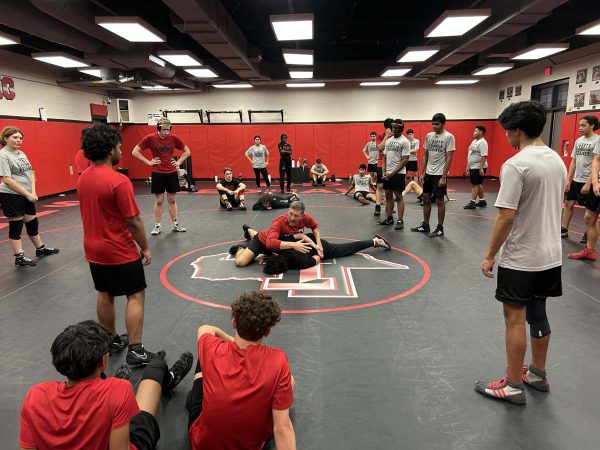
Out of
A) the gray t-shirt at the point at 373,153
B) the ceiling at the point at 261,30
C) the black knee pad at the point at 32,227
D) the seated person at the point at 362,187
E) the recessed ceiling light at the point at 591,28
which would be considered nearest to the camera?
the black knee pad at the point at 32,227

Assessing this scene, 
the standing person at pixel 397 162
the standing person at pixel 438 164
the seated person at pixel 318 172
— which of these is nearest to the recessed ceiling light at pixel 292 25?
the standing person at pixel 397 162

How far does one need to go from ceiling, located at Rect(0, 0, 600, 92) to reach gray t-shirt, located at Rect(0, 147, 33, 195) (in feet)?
10.00

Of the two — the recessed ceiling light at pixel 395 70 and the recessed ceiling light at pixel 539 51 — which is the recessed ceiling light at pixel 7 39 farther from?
the recessed ceiling light at pixel 539 51

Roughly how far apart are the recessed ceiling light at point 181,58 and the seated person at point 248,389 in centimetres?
993

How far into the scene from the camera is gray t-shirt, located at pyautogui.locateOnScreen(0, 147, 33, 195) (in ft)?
17.6

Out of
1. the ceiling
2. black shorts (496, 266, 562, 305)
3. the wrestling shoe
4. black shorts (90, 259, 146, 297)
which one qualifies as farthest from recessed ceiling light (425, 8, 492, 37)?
black shorts (90, 259, 146, 297)

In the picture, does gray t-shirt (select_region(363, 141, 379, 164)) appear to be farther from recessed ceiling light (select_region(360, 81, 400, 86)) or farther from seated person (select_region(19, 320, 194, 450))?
seated person (select_region(19, 320, 194, 450))

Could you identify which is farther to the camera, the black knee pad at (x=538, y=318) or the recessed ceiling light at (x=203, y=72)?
the recessed ceiling light at (x=203, y=72)

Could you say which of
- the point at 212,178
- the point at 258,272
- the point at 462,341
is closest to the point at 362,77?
the point at 212,178

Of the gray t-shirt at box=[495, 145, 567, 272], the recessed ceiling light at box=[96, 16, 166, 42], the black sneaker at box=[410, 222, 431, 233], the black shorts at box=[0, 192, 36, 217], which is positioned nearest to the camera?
the gray t-shirt at box=[495, 145, 567, 272]

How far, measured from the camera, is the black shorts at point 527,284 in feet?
8.08

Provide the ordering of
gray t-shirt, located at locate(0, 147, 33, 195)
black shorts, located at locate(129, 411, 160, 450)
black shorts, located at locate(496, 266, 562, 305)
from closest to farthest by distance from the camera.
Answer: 1. black shorts, located at locate(129, 411, 160, 450)
2. black shorts, located at locate(496, 266, 562, 305)
3. gray t-shirt, located at locate(0, 147, 33, 195)

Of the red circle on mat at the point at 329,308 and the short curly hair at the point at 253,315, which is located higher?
the short curly hair at the point at 253,315

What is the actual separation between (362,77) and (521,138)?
14456 millimetres
